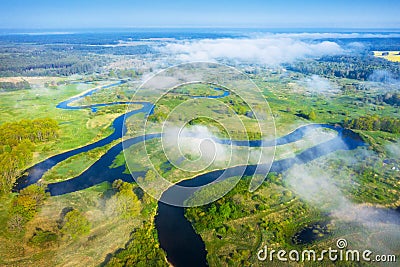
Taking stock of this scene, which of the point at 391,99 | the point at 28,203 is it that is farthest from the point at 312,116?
the point at 28,203

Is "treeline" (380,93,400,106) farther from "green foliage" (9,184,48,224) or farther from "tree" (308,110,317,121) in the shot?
"green foliage" (9,184,48,224)

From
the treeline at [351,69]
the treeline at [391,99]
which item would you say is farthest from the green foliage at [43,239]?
the treeline at [351,69]

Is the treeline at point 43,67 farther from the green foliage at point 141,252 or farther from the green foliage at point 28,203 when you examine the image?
the green foliage at point 141,252

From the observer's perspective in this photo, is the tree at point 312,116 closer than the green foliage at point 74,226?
No

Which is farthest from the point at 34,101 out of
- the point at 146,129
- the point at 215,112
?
the point at 215,112

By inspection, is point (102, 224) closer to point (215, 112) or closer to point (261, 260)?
point (261, 260)
